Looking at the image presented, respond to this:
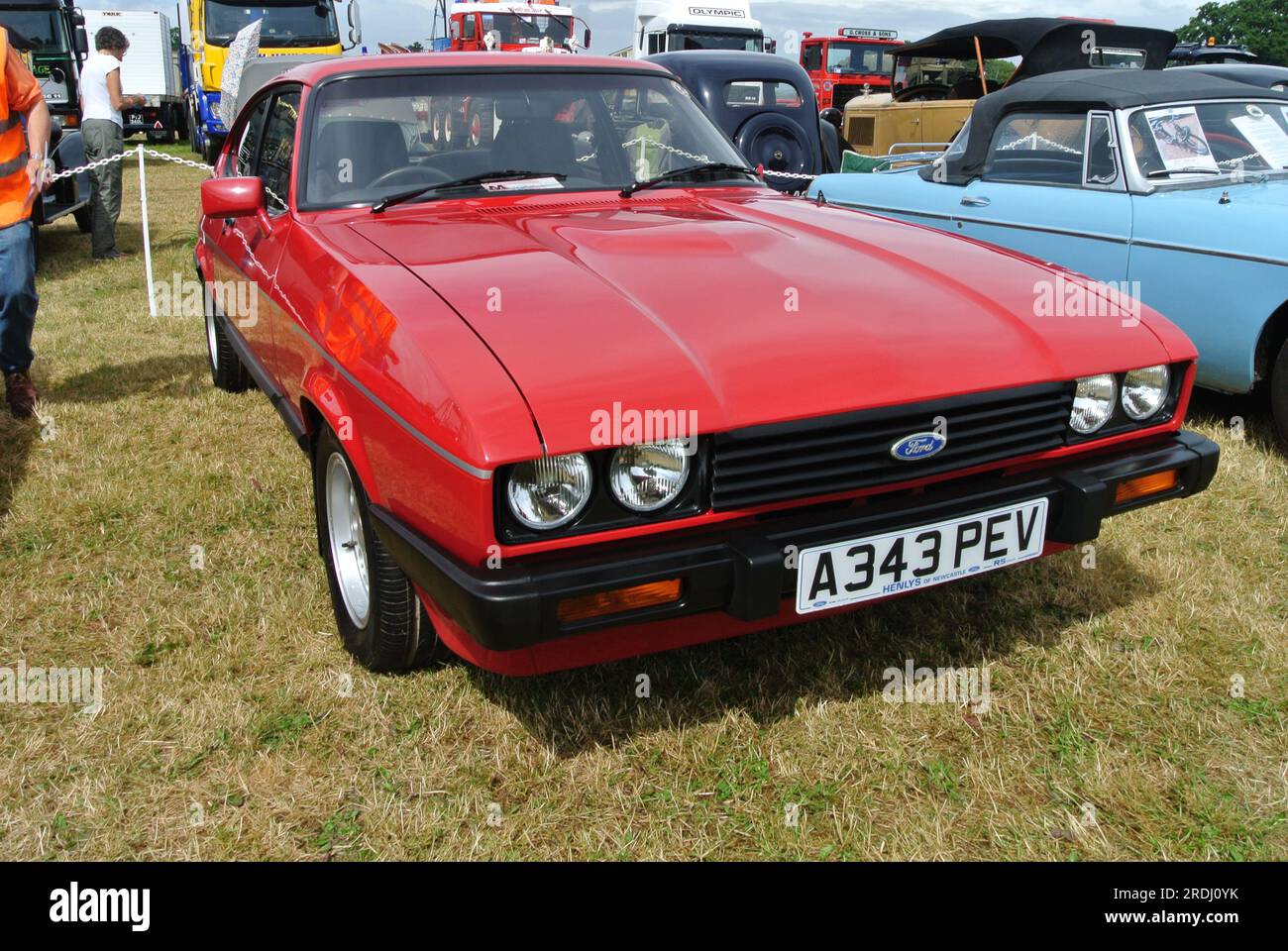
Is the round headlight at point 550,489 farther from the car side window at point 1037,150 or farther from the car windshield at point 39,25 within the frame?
the car windshield at point 39,25

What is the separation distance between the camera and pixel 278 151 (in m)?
3.39

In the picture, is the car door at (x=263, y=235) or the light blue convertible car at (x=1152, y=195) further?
the light blue convertible car at (x=1152, y=195)

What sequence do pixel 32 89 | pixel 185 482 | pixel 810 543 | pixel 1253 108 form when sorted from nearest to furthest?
pixel 810 543 < pixel 185 482 < pixel 32 89 < pixel 1253 108

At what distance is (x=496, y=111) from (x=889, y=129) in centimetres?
945

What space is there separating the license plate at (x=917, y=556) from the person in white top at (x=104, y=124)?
26.9ft

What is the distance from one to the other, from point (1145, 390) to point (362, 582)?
82.2 inches

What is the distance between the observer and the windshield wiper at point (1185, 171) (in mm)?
4570

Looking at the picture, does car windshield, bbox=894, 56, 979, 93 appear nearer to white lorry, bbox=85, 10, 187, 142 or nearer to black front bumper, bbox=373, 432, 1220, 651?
black front bumper, bbox=373, 432, 1220, 651

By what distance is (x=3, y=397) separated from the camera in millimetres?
5012

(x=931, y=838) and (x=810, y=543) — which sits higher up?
(x=810, y=543)

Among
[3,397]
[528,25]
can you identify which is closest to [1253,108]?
[3,397]

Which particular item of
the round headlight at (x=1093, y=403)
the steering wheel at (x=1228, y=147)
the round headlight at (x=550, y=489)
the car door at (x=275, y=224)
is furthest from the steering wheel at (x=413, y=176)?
the steering wheel at (x=1228, y=147)
